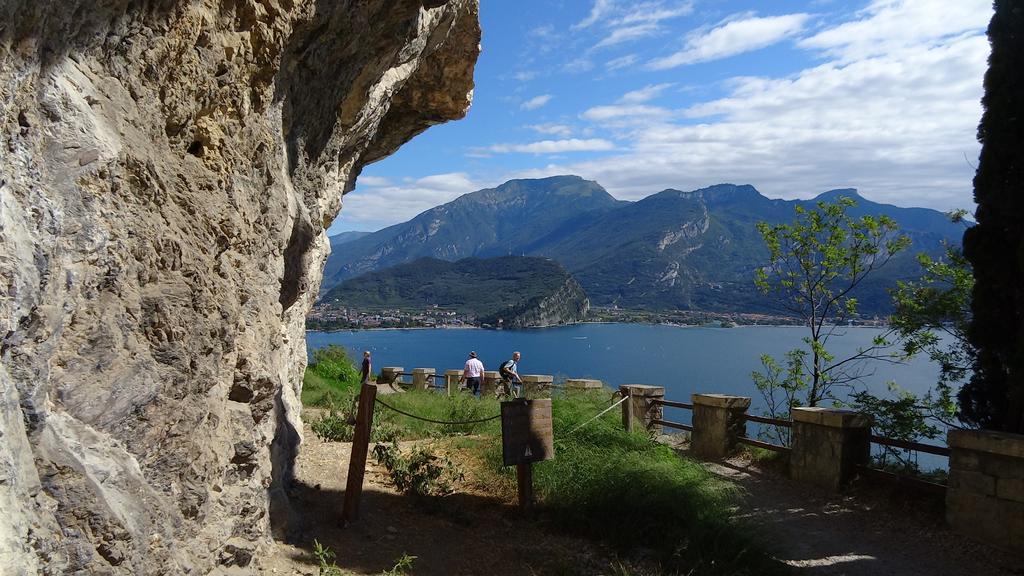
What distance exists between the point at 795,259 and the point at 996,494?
875cm

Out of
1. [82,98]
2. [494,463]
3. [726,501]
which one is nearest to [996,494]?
[726,501]

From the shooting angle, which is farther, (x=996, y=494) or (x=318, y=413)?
(x=318, y=413)

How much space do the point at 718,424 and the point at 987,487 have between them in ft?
15.1

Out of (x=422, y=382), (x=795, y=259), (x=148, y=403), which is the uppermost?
(x=795, y=259)

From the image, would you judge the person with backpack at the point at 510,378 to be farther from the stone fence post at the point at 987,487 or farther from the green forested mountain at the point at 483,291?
the green forested mountain at the point at 483,291

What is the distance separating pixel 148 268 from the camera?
4.22 metres

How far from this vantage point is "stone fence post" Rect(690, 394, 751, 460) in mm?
11141

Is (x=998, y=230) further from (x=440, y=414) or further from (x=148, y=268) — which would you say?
(x=440, y=414)

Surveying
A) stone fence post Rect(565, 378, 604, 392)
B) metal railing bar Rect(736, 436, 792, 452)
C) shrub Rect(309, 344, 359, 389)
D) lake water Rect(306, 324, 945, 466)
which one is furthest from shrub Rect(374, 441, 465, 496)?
shrub Rect(309, 344, 359, 389)

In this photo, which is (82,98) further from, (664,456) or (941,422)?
(941,422)

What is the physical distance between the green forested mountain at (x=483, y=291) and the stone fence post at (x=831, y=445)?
10002cm

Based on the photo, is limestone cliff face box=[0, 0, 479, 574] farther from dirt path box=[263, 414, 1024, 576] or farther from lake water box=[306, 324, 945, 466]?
lake water box=[306, 324, 945, 466]

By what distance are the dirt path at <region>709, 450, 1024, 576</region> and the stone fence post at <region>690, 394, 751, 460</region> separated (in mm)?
1751

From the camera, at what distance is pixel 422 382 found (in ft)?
66.8
